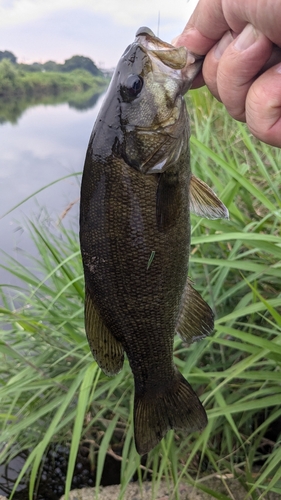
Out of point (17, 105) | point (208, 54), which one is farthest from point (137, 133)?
point (17, 105)

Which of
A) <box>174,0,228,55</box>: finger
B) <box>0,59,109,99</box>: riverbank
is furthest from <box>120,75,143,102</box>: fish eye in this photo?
<box>0,59,109,99</box>: riverbank

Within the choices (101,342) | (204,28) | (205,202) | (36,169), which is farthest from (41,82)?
(101,342)

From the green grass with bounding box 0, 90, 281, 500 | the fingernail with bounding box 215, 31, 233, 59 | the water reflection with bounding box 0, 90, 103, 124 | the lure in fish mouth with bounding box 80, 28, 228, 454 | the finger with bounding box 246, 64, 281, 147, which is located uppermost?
the water reflection with bounding box 0, 90, 103, 124

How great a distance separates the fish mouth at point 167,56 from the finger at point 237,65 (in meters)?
0.08

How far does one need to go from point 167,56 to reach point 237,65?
0.20 m

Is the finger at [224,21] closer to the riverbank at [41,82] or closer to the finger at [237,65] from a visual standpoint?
the finger at [237,65]

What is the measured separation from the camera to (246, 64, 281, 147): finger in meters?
1.14

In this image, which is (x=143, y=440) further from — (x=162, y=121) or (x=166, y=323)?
(x=162, y=121)

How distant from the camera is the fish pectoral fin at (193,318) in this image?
1327 mm

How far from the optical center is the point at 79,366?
88.6 inches

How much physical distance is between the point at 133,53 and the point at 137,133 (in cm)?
24

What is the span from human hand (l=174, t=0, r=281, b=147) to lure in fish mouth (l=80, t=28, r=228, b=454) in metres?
0.07

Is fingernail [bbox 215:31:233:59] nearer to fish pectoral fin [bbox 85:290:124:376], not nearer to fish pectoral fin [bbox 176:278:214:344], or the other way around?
fish pectoral fin [bbox 176:278:214:344]

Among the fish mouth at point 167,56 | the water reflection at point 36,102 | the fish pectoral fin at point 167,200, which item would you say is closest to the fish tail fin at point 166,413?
the fish pectoral fin at point 167,200
